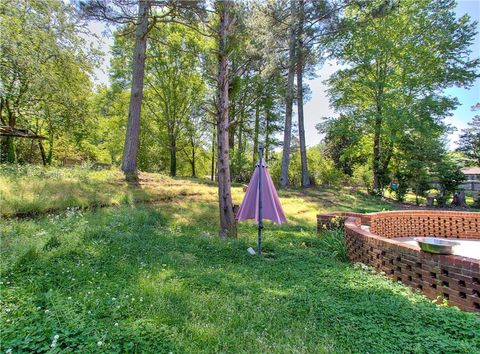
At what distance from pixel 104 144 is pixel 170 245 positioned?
→ 72.2 ft

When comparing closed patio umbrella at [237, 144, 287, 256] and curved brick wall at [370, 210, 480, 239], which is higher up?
closed patio umbrella at [237, 144, 287, 256]

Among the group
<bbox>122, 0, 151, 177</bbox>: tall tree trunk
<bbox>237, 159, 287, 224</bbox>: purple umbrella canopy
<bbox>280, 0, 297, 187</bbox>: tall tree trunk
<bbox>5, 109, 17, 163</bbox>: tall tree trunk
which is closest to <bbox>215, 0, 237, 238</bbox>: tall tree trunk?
<bbox>237, 159, 287, 224</bbox>: purple umbrella canopy

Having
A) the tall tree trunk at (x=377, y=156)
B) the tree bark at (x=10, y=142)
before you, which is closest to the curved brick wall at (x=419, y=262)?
the tall tree trunk at (x=377, y=156)

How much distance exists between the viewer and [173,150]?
827 inches

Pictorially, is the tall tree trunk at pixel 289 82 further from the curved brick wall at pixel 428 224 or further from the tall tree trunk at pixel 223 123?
the tall tree trunk at pixel 223 123

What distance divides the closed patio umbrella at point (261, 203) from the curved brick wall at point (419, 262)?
4.65ft

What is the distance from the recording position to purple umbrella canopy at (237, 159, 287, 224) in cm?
492

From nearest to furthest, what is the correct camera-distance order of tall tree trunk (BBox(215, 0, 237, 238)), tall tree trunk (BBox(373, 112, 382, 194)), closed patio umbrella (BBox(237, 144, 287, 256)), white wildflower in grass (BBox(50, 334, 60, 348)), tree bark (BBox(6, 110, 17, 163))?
white wildflower in grass (BBox(50, 334, 60, 348)), closed patio umbrella (BBox(237, 144, 287, 256)), tall tree trunk (BBox(215, 0, 237, 238)), tree bark (BBox(6, 110, 17, 163)), tall tree trunk (BBox(373, 112, 382, 194))

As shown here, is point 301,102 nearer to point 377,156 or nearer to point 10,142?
point 377,156

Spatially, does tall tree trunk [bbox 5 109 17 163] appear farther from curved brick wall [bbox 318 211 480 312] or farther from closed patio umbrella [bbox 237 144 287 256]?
curved brick wall [bbox 318 211 480 312]

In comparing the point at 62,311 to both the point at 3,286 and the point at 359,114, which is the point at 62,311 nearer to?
the point at 3,286

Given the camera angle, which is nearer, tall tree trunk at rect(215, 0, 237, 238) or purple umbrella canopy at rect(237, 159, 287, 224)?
purple umbrella canopy at rect(237, 159, 287, 224)

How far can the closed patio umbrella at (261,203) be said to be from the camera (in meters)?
4.90

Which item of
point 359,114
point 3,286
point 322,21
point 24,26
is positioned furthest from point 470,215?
point 24,26
